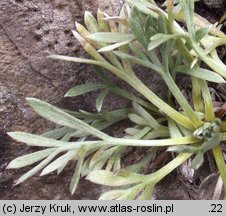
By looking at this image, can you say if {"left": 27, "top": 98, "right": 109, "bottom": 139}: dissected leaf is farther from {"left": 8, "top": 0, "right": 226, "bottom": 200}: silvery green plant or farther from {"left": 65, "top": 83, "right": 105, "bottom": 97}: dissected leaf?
{"left": 65, "top": 83, "right": 105, "bottom": 97}: dissected leaf

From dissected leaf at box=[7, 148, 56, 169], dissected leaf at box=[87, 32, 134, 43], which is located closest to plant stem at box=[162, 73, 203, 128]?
dissected leaf at box=[87, 32, 134, 43]

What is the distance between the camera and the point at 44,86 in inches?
48.7

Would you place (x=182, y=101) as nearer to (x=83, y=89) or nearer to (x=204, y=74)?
(x=204, y=74)

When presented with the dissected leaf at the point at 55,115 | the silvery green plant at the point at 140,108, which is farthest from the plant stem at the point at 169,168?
the dissected leaf at the point at 55,115

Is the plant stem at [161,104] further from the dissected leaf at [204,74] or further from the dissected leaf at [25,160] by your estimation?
the dissected leaf at [25,160]

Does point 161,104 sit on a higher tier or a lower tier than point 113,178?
higher

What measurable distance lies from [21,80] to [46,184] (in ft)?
1.13

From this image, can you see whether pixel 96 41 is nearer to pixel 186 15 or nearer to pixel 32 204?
pixel 186 15

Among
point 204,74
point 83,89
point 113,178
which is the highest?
point 204,74

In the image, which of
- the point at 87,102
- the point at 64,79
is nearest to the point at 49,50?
the point at 64,79

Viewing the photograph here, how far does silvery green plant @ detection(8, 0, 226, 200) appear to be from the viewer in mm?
1047

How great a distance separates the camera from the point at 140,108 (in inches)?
47.3

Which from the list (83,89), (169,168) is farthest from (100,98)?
(169,168)

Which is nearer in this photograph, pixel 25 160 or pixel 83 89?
pixel 25 160
